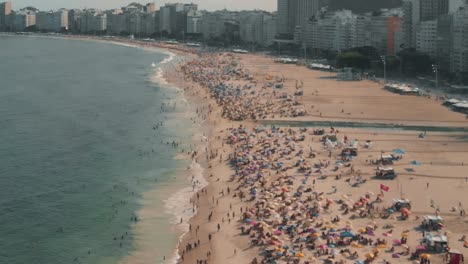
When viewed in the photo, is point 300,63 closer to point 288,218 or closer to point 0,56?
point 0,56

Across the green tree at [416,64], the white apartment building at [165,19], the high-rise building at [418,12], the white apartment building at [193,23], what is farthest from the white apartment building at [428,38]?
the white apartment building at [165,19]

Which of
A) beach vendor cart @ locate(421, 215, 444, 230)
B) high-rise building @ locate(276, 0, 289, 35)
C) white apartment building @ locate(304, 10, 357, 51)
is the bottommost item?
beach vendor cart @ locate(421, 215, 444, 230)

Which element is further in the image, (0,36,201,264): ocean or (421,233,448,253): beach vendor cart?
(0,36,201,264): ocean

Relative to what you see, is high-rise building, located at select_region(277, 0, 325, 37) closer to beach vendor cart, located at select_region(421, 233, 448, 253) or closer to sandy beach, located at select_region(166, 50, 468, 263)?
sandy beach, located at select_region(166, 50, 468, 263)

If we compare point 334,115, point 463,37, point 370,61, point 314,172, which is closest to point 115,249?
point 314,172

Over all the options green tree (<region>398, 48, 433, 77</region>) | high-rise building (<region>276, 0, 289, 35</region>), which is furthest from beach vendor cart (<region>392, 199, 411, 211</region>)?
high-rise building (<region>276, 0, 289, 35</region>)

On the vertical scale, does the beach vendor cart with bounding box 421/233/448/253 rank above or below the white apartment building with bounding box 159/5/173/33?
below
